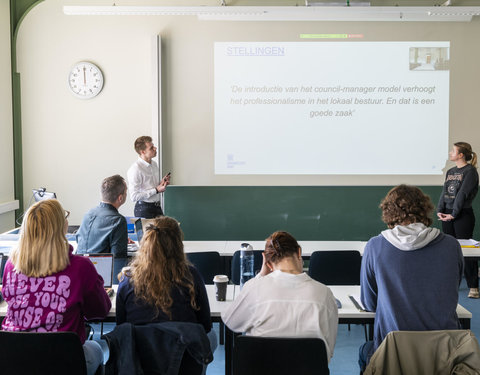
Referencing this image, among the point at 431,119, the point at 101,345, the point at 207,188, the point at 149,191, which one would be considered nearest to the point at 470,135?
the point at 431,119

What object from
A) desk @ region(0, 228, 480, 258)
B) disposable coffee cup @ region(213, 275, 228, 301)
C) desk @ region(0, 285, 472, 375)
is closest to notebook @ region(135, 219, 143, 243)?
desk @ region(0, 228, 480, 258)

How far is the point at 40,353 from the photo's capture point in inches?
81.4

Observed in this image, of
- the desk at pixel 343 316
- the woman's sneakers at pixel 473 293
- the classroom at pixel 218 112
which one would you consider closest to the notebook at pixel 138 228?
the desk at pixel 343 316

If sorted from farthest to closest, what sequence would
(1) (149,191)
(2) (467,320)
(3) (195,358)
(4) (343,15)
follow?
(4) (343,15) < (1) (149,191) < (2) (467,320) < (3) (195,358)

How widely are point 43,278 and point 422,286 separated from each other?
165 cm

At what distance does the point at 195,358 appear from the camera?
87.3 inches

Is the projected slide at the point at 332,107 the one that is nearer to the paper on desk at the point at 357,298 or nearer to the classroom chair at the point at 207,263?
the classroom chair at the point at 207,263

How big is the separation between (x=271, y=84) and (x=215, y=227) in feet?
5.83

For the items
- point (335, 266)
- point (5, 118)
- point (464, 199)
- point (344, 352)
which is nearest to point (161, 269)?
point (335, 266)

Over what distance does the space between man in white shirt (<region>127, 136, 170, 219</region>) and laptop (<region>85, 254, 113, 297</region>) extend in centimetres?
250

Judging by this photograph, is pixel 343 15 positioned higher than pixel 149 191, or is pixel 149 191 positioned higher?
pixel 343 15

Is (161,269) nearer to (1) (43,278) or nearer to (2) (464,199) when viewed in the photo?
(1) (43,278)

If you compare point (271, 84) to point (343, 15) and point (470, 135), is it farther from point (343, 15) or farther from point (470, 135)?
point (470, 135)

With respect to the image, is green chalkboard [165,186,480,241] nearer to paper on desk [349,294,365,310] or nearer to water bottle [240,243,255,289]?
water bottle [240,243,255,289]
